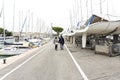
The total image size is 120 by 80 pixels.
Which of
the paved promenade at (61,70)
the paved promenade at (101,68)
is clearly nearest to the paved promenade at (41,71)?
the paved promenade at (61,70)

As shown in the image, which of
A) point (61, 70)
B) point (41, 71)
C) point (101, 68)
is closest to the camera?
point (41, 71)

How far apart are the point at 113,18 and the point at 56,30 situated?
137 meters

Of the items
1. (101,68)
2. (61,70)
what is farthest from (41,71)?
(101,68)

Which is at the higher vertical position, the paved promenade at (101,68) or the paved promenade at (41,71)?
the paved promenade at (101,68)

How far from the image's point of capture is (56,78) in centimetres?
937

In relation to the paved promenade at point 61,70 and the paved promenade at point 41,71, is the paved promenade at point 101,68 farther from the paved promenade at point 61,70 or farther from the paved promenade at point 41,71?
the paved promenade at point 41,71

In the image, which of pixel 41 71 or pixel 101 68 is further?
pixel 101 68

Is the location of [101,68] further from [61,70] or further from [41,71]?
[41,71]

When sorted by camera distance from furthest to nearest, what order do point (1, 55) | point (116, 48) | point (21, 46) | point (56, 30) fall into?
1. point (56, 30)
2. point (21, 46)
3. point (1, 55)
4. point (116, 48)

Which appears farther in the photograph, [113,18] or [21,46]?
[21,46]

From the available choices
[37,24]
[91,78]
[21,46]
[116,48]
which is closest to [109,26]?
[116,48]

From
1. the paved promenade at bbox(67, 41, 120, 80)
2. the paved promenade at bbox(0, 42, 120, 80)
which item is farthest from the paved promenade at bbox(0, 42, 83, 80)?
the paved promenade at bbox(67, 41, 120, 80)

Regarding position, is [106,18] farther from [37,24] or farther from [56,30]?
[56,30]

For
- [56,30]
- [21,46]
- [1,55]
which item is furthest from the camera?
[56,30]
